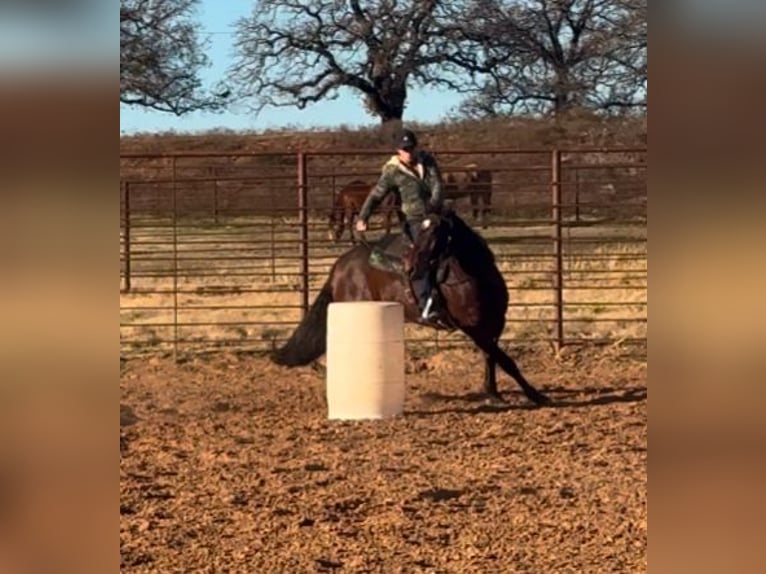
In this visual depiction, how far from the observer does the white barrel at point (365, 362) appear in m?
7.68

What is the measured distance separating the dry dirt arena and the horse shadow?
0.02 meters

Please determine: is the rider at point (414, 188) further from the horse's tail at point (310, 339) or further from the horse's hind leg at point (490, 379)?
the horse's tail at point (310, 339)

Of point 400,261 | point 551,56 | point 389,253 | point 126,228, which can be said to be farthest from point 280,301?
point 551,56

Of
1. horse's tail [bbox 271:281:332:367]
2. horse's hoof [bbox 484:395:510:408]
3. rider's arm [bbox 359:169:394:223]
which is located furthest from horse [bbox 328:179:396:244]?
horse's hoof [bbox 484:395:510:408]

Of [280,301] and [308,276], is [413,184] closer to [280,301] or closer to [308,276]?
[308,276]

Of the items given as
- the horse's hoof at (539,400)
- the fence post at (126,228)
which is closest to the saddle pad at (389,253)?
the horse's hoof at (539,400)

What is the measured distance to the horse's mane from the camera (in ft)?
27.3

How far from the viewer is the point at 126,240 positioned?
449 inches

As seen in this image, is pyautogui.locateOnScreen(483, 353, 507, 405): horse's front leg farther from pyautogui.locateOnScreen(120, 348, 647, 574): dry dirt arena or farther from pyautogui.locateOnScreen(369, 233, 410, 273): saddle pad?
pyautogui.locateOnScreen(369, 233, 410, 273): saddle pad

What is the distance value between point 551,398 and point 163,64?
712 inches

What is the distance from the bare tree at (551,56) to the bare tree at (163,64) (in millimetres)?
7032
